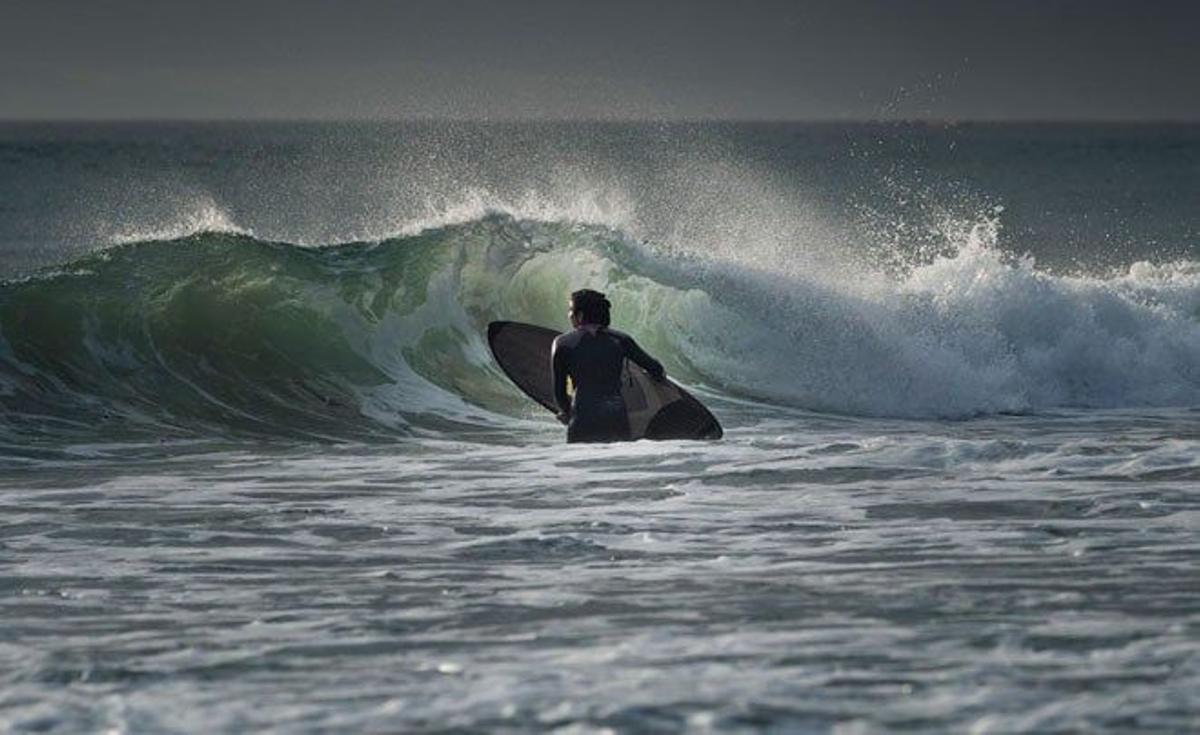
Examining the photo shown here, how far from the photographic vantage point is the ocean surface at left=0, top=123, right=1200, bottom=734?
7016 mm

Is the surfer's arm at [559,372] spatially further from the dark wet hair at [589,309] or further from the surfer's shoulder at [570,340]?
the dark wet hair at [589,309]

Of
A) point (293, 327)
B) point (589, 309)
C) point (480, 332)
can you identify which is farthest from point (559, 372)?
point (480, 332)

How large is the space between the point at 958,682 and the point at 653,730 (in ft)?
3.81

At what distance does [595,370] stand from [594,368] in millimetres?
16

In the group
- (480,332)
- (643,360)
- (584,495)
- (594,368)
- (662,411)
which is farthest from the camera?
(480,332)

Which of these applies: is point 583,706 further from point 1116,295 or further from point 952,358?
point 1116,295

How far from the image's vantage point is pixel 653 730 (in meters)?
6.46

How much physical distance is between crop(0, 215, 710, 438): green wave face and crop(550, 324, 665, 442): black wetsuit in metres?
3.16

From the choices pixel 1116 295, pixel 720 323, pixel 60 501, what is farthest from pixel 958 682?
pixel 1116 295

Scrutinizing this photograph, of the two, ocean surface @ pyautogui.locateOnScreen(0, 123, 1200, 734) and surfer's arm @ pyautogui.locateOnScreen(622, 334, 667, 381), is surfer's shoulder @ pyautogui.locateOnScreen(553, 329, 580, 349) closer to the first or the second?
surfer's arm @ pyautogui.locateOnScreen(622, 334, 667, 381)

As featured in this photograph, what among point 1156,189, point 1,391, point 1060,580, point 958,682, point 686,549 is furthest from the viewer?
point 1156,189

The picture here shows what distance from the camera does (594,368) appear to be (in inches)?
503

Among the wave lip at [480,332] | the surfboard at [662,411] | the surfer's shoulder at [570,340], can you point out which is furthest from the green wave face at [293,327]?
the surfer's shoulder at [570,340]

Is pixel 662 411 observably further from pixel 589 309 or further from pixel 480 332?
pixel 480 332
